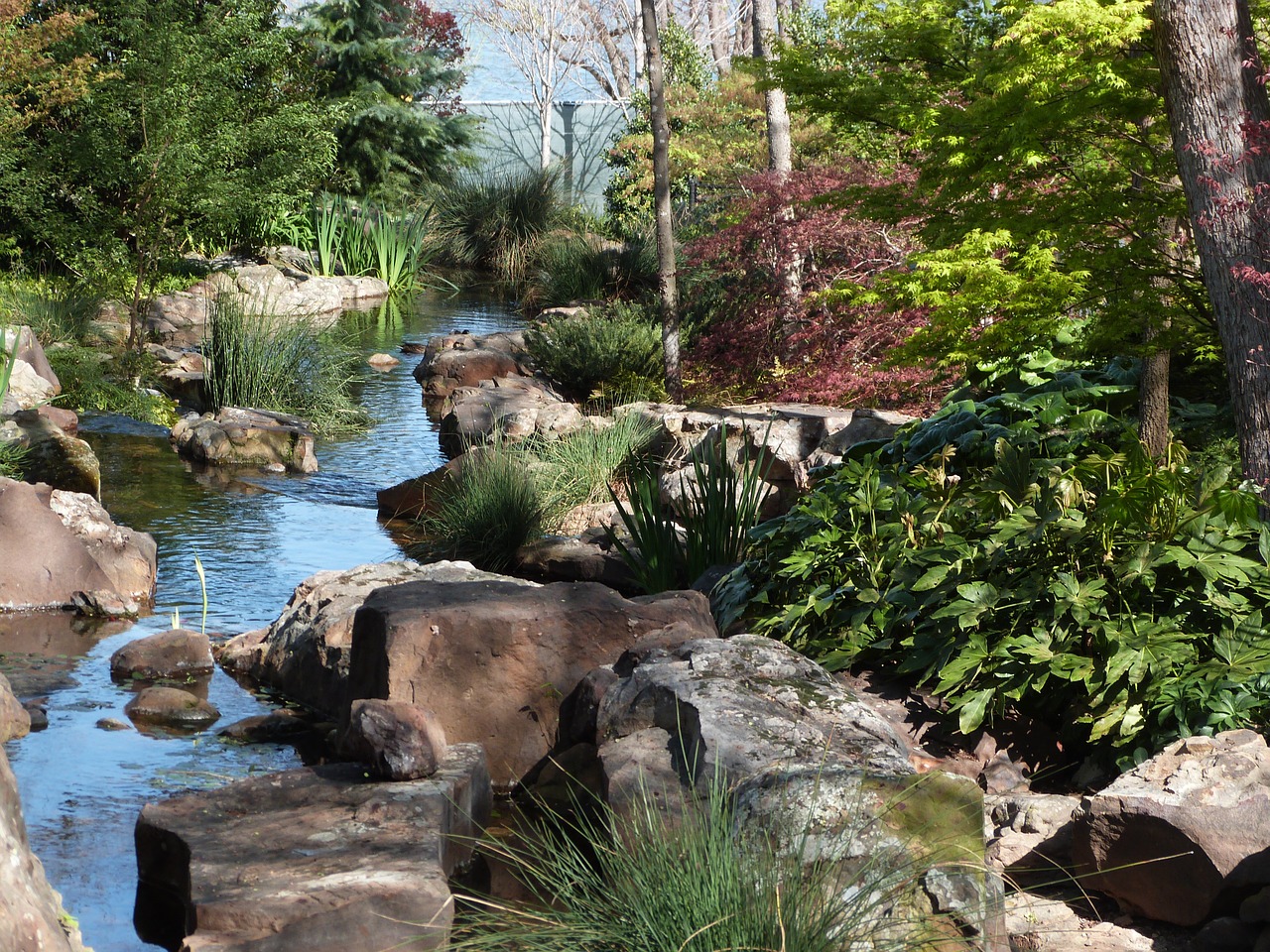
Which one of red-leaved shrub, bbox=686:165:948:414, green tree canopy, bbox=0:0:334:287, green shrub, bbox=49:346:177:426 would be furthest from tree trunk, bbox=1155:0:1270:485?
green tree canopy, bbox=0:0:334:287

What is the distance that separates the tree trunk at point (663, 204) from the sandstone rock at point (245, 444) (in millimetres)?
3375

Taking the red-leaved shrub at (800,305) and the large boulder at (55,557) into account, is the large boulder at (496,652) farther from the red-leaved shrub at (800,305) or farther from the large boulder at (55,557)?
the red-leaved shrub at (800,305)

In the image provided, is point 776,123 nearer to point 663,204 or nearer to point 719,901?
point 663,204

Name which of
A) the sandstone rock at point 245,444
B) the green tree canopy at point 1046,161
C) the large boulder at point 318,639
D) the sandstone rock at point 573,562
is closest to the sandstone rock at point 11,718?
the large boulder at point 318,639

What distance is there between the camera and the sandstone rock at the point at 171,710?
193 inches

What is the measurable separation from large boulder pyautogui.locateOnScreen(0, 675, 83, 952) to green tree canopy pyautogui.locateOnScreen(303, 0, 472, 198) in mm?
22734

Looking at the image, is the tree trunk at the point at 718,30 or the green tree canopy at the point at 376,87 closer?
the green tree canopy at the point at 376,87

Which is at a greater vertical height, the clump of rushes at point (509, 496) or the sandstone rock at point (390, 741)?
the clump of rushes at point (509, 496)

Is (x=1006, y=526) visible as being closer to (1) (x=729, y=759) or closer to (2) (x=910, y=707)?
(2) (x=910, y=707)

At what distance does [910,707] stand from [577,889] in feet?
5.04

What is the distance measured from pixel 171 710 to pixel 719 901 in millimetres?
3120

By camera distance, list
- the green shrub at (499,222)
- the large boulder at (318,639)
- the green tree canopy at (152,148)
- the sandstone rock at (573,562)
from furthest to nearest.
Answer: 1. the green shrub at (499,222)
2. the green tree canopy at (152,148)
3. the sandstone rock at (573,562)
4. the large boulder at (318,639)

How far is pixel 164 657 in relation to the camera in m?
5.42

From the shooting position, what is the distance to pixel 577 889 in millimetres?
3227
